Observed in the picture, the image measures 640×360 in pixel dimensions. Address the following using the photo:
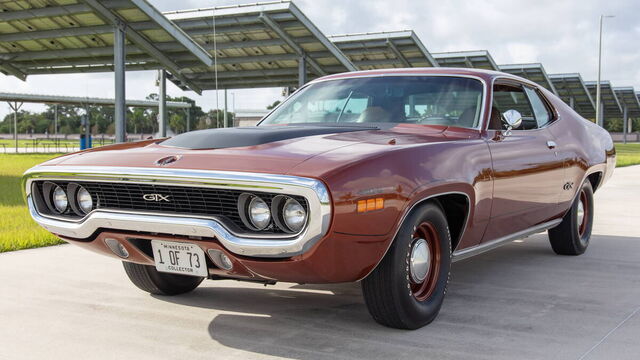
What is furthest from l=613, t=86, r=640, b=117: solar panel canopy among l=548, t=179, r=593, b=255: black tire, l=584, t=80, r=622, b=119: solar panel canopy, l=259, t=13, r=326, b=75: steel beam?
l=548, t=179, r=593, b=255: black tire

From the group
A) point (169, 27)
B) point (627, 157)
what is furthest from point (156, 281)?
point (627, 157)

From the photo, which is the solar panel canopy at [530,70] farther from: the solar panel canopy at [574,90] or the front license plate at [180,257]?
the front license plate at [180,257]

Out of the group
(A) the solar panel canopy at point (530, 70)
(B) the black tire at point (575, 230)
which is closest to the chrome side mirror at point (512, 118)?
(B) the black tire at point (575, 230)

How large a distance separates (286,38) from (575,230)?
58.7 feet

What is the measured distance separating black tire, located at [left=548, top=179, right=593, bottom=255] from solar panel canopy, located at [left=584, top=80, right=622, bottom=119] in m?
55.1

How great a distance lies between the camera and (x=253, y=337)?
390 cm

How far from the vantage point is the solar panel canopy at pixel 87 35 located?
17.8 m

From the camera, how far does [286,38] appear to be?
76.2ft

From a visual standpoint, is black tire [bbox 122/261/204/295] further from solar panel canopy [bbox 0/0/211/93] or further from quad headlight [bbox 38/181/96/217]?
solar panel canopy [bbox 0/0/211/93]

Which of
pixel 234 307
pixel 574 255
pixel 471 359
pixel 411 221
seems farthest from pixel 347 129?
pixel 574 255

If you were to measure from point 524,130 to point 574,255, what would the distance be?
66.4 inches

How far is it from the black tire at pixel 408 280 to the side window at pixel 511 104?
1.30 m

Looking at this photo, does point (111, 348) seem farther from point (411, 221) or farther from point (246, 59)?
point (246, 59)

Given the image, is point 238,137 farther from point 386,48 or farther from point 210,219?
point 386,48
